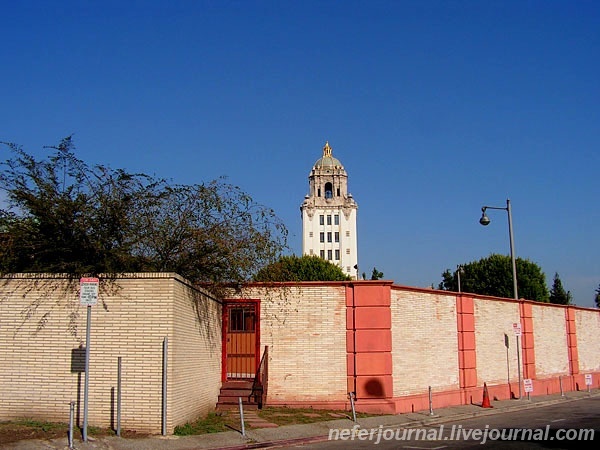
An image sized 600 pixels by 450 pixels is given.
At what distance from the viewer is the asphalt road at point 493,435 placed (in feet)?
44.9

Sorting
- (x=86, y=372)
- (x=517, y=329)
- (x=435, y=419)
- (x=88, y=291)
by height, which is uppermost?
(x=88, y=291)

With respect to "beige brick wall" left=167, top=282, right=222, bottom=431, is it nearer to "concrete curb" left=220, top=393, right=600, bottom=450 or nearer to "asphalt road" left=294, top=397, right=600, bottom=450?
"concrete curb" left=220, top=393, right=600, bottom=450

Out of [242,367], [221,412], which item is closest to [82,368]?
[221,412]

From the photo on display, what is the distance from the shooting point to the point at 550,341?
30547mm

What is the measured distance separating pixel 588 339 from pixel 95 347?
28.5m

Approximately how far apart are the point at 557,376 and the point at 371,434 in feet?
60.0

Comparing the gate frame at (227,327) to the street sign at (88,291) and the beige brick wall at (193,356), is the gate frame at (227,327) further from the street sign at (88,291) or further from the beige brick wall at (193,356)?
the street sign at (88,291)

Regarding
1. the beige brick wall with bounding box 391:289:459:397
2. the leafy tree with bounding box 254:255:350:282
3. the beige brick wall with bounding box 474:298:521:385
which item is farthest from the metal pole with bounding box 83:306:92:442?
the leafy tree with bounding box 254:255:350:282

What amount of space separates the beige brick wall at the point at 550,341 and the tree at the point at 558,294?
53722mm

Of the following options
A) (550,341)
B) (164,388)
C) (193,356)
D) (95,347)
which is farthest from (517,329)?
(95,347)

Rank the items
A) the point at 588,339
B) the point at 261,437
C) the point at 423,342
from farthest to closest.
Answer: the point at 588,339
the point at 423,342
the point at 261,437

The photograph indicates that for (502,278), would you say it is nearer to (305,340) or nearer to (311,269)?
(311,269)

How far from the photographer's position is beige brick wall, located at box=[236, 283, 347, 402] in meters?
19.6

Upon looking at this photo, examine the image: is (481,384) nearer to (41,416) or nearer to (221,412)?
(221,412)
